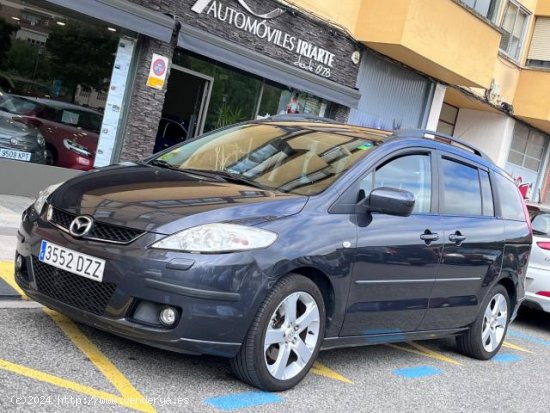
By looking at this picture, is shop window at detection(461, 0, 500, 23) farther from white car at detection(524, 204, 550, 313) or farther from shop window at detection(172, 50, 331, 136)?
white car at detection(524, 204, 550, 313)

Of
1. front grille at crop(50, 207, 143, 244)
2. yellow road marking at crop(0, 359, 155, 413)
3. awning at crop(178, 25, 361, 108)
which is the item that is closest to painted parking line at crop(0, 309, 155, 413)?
yellow road marking at crop(0, 359, 155, 413)

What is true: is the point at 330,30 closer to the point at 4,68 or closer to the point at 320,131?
the point at 4,68

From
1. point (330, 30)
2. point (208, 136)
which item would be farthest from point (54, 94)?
point (330, 30)

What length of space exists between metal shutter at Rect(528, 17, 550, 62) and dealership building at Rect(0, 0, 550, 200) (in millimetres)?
1493

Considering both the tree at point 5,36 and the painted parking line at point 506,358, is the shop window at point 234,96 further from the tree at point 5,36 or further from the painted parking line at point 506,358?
the painted parking line at point 506,358

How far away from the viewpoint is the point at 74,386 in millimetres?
3498

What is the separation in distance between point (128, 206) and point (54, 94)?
20.8ft

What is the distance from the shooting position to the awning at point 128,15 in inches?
350

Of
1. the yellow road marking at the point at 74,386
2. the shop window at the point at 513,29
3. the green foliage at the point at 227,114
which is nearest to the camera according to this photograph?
the yellow road marking at the point at 74,386

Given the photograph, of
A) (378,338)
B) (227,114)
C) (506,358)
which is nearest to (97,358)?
(378,338)

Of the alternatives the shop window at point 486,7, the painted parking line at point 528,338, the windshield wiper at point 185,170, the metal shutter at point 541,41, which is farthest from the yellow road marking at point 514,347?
the metal shutter at point 541,41

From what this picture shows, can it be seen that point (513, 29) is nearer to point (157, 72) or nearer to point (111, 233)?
point (157, 72)

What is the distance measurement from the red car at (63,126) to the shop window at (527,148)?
14264mm

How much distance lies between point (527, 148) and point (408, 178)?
58.3ft
